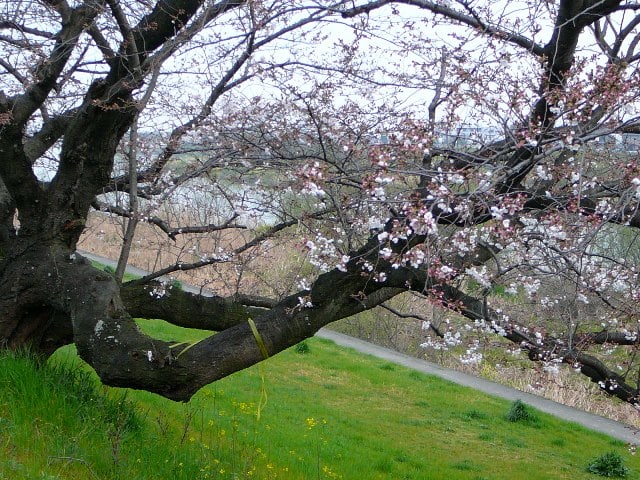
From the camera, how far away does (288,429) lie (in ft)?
26.8

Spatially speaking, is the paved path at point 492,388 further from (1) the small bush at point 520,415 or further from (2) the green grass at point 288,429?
(1) the small bush at point 520,415

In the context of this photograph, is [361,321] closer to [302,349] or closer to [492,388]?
[302,349]

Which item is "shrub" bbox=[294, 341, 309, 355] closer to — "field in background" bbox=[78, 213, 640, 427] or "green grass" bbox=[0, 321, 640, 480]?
"green grass" bbox=[0, 321, 640, 480]

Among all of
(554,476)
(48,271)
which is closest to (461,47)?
(48,271)

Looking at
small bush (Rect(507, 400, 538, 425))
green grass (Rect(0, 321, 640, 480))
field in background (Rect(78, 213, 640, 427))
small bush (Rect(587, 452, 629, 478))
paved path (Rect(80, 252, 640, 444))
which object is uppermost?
field in background (Rect(78, 213, 640, 427))

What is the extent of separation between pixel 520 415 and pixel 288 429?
15.0 feet

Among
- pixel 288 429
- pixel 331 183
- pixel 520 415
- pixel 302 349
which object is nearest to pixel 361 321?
pixel 302 349

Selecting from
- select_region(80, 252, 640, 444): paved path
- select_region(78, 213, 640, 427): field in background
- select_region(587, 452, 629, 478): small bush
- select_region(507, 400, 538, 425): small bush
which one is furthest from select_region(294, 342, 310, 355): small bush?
select_region(587, 452, 629, 478): small bush

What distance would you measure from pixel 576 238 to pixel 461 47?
5.09 ft

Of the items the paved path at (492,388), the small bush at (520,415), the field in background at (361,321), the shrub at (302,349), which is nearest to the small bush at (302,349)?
the shrub at (302,349)

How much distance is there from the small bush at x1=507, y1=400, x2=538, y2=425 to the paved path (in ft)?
2.92

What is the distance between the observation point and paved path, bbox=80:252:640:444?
11.3m

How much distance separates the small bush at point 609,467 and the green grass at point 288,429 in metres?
0.14

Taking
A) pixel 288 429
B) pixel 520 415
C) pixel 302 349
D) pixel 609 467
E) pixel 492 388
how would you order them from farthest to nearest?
pixel 302 349, pixel 492 388, pixel 520 415, pixel 609 467, pixel 288 429
